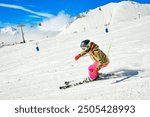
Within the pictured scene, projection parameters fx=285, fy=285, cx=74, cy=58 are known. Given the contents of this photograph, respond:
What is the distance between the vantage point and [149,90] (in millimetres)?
8258

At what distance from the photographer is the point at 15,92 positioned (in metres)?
11.8

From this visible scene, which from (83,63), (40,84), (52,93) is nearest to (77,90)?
(52,93)

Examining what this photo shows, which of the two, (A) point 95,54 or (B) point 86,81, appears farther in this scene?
(B) point 86,81

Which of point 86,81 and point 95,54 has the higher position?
point 95,54

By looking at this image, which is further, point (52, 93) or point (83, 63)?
point (83, 63)

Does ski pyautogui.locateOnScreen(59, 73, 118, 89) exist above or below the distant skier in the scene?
below

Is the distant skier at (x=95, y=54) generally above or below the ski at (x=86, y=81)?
above

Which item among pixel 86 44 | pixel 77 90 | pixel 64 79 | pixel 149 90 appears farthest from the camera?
pixel 64 79

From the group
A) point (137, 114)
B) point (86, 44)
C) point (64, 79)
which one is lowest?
point (137, 114)

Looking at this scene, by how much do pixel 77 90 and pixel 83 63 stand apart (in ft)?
18.2

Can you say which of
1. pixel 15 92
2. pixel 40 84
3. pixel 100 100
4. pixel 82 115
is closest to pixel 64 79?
pixel 40 84

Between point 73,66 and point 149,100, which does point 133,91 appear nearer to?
point 149,100

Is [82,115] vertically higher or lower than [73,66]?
lower

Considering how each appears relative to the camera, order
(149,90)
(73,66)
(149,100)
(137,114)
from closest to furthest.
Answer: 1. (137,114)
2. (149,100)
3. (149,90)
4. (73,66)
